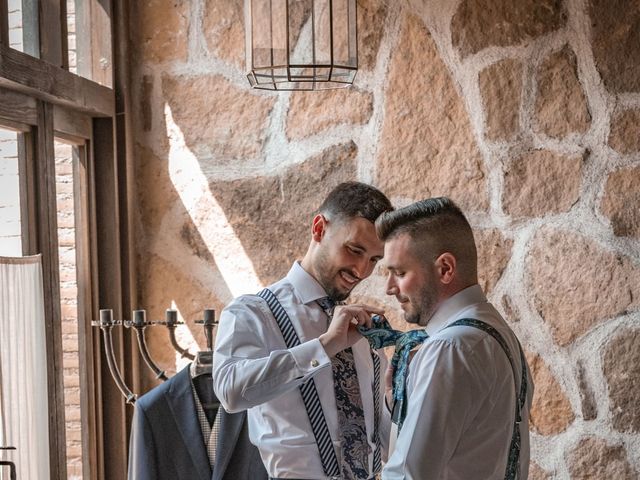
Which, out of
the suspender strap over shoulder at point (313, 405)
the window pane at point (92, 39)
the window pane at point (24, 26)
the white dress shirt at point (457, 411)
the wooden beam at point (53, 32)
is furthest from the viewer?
the window pane at point (92, 39)

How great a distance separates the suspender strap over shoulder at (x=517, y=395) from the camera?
69.4 inches

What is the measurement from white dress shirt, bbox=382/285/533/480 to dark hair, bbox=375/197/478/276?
0.13 metres

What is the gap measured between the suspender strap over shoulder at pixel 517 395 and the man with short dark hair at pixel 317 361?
1.21 ft

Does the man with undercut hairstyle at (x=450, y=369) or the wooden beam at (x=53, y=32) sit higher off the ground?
the wooden beam at (x=53, y=32)

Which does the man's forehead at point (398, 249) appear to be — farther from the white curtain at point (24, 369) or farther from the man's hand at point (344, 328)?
the white curtain at point (24, 369)

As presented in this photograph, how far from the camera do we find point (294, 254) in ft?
9.85

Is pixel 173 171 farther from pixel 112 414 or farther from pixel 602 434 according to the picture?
pixel 602 434

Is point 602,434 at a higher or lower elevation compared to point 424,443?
lower

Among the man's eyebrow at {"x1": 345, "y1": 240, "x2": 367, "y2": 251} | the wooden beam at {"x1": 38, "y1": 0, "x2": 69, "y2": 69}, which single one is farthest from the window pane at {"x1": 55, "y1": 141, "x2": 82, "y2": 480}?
the man's eyebrow at {"x1": 345, "y1": 240, "x2": 367, "y2": 251}

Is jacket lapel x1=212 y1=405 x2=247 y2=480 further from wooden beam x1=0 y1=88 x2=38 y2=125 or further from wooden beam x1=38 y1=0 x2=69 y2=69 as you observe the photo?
wooden beam x1=38 y1=0 x2=69 y2=69

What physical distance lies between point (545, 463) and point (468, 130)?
100cm

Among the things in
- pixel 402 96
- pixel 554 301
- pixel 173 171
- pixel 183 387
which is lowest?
pixel 183 387

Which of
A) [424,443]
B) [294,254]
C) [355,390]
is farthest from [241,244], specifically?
[424,443]

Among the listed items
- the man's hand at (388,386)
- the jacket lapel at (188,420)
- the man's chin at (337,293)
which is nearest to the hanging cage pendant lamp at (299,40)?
the man's chin at (337,293)
